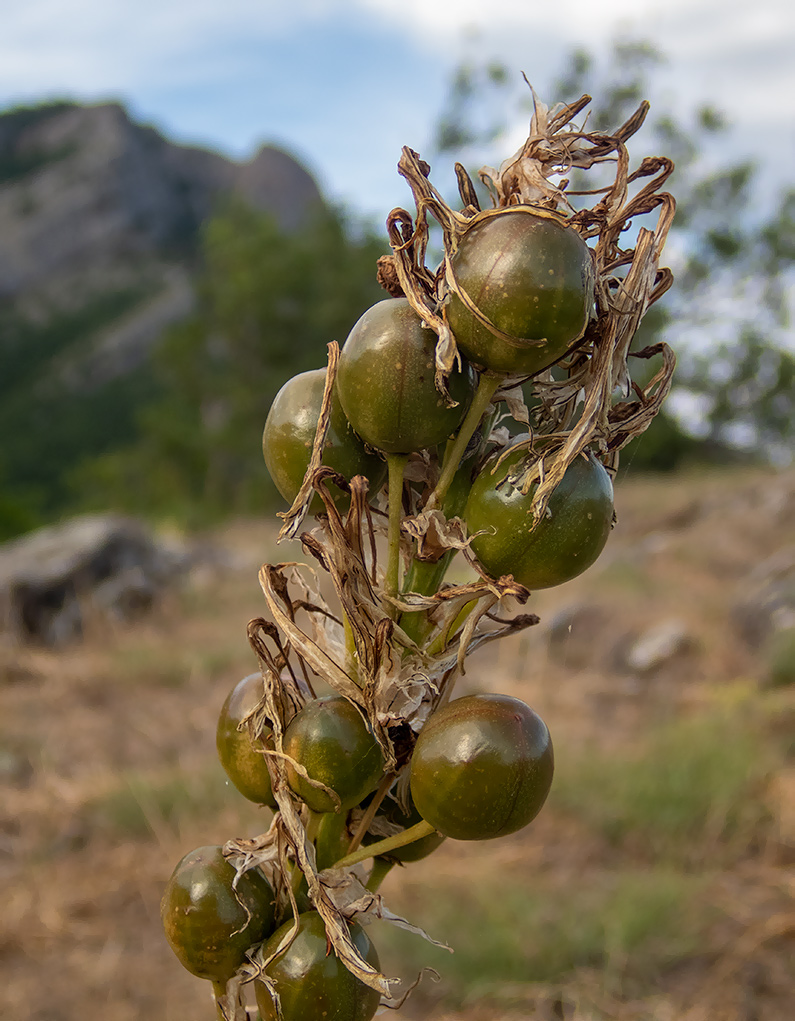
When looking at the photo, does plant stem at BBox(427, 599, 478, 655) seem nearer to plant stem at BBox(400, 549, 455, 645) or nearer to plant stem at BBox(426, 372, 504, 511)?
plant stem at BBox(400, 549, 455, 645)

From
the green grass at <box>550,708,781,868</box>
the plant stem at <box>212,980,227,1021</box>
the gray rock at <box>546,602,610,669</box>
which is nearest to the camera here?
the plant stem at <box>212,980,227,1021</box>

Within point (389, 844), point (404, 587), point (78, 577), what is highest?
point (78, 577)

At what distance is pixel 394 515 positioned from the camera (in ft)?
2.92

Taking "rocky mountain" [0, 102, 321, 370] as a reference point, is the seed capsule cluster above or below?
below

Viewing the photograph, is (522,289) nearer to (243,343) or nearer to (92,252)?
(243,343)

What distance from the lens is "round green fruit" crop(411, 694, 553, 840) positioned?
85cm

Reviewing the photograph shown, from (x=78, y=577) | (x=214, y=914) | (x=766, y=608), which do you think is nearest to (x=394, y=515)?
(x=214, y=914)

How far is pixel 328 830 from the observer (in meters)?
1.00

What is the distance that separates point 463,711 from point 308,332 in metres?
29.4

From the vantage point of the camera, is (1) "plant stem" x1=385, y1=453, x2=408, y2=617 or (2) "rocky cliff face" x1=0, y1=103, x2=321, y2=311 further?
(2) "rocky cliff face" x1=0, y1=103, x2=321, y2=311

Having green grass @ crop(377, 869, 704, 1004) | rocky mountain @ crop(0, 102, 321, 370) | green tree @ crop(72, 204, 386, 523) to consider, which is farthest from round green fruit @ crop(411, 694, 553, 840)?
rocky mountain @ crop(0, 102, 321, 370)

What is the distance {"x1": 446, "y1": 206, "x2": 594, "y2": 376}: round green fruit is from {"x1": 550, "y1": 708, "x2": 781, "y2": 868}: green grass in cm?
454

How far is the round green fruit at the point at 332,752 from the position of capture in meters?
0.92

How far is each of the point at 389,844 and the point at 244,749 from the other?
209mm
